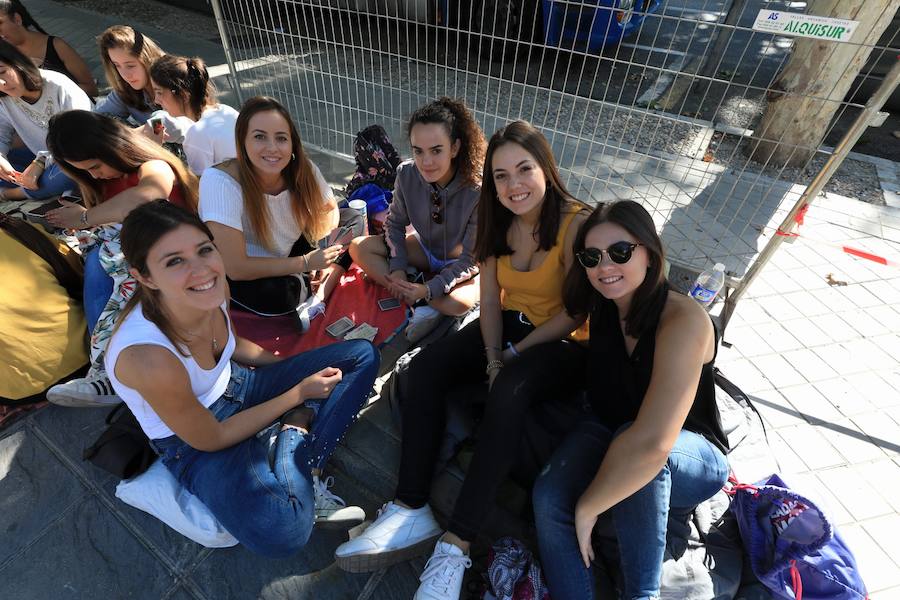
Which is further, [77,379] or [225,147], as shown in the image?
[225,147]

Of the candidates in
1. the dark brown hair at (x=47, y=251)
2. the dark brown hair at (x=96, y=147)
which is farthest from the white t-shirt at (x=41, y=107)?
the dark brown hair at (x=47, y=251)

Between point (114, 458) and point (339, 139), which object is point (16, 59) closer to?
point (339, 139)

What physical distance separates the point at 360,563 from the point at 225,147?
306 centimetres

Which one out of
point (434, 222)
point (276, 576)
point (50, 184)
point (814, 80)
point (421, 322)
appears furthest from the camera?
point (50, 184)

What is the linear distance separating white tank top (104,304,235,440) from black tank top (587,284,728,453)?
1.68 m

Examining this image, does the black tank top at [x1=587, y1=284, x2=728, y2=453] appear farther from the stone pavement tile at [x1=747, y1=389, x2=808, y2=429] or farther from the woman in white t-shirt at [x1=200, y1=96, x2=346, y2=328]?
the woman in white t-shirt at [x1=200, y1=96, x2=346, y2=328]

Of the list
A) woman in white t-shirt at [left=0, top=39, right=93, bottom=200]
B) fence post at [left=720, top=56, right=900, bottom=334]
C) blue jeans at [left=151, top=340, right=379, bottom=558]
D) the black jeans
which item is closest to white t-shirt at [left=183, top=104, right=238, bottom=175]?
woman in white t-shirt at [left=0, top=39, right=93, bottom=200]

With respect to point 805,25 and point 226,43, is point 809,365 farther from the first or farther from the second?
point 226,43

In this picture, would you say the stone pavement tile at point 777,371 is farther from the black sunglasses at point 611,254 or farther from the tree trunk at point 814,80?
A: the black sunglasses at point 611,254

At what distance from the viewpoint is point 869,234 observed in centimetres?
402

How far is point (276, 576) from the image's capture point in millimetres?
2020

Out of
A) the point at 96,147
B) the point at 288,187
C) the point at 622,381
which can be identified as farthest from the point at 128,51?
the point at 622,381

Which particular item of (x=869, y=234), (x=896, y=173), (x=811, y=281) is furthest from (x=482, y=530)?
(x=896, y=173)

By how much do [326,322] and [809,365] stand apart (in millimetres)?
3189
